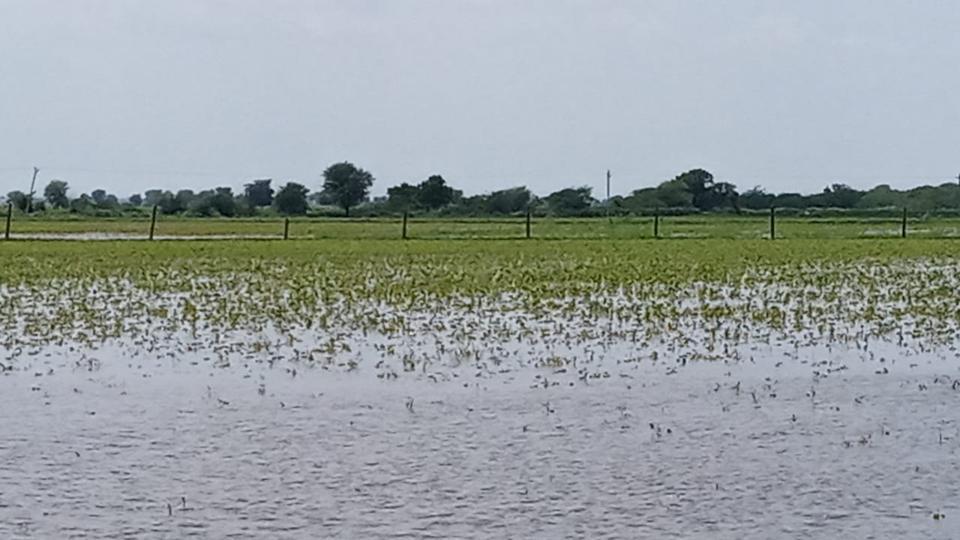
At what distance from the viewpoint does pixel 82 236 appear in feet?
128

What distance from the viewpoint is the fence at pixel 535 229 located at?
3856 centimetres

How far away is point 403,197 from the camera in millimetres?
69688

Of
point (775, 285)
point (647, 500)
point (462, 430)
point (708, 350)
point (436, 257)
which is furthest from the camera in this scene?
point (436, 257)

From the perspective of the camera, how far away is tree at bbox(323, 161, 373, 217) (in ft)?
243

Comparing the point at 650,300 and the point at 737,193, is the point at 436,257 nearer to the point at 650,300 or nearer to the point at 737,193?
the point at 650,300

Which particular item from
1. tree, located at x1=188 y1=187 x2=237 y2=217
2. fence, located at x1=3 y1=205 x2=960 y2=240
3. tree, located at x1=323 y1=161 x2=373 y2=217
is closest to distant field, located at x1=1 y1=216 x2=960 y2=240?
fence, located at x1=3 y1=205 x2=960 y2=240

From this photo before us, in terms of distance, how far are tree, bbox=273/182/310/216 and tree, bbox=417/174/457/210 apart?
19.7ft

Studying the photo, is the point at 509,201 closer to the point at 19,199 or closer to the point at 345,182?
the point at 345,182

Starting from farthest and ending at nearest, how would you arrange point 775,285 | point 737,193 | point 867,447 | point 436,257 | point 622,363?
point 737,193, point 436,257, point 775,285, point 622,363, point 867,447

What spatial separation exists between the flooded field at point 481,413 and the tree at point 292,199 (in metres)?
51.7

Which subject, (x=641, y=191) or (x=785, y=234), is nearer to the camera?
(x=785, y=234)

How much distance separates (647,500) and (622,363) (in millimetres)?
4452

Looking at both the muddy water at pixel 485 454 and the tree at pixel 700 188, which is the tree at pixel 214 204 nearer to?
the tree at pixel 700 188

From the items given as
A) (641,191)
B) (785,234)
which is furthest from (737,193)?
(785,234)
